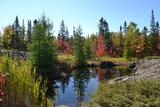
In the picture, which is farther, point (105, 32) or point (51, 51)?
point (105, 32)

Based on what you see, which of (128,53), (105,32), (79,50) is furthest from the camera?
(105,32)

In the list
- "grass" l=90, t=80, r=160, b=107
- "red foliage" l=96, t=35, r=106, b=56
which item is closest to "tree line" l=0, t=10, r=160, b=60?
"red foliage" l=96, t=35, r=106, b=56

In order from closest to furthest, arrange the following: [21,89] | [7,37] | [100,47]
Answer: [21,89]
[100,47]
[7,37]

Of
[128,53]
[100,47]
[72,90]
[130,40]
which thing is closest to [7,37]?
[100,47]

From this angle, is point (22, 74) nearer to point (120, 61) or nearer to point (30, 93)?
point (30, 93)

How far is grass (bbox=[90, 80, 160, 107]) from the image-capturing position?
10116mm

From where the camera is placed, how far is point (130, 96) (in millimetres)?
10742

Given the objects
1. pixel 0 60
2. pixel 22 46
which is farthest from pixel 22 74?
pixel 22 46

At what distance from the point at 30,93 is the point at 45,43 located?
124ft

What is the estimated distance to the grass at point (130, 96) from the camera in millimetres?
10116

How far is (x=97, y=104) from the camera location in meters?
11.7

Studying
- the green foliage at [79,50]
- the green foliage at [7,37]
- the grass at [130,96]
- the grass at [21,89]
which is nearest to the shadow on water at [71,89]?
the grass at [130,96]

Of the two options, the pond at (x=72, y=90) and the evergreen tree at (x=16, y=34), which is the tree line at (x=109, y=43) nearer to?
the evergreen tree at (x=16, y=34)

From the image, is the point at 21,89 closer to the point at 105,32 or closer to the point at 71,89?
the point at 71,89
